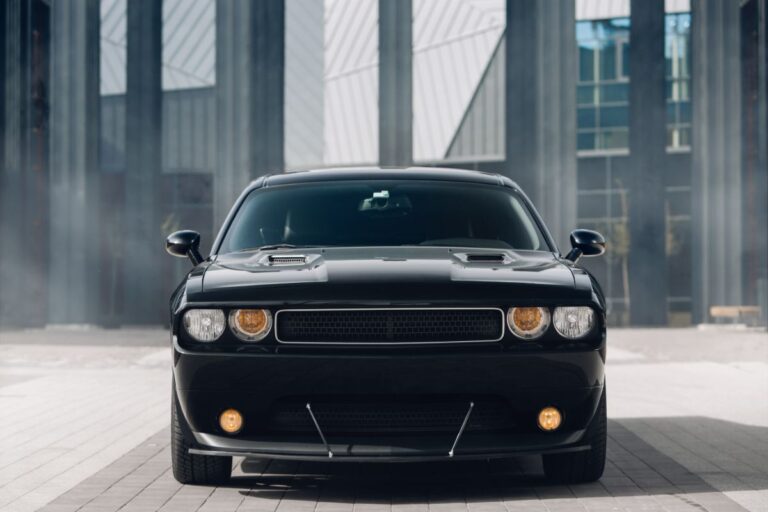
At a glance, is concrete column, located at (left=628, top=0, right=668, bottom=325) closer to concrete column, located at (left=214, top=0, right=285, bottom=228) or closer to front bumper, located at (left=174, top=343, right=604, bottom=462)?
concrete column, located at (left=214, top=0, right=285, bottom=228)

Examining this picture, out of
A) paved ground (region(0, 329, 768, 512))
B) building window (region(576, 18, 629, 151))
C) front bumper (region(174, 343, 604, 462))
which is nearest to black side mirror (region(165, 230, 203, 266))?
paved ground (region(0, 329, 768, 512))

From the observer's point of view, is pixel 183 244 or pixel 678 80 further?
pixel 678 80

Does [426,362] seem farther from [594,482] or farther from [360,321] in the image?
[594,482]

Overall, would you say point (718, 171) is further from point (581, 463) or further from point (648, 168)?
point (581, 463)

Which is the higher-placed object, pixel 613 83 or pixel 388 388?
pixel 613 83

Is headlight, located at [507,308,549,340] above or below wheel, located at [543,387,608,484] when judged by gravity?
above

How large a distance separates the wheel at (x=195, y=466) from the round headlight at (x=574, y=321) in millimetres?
1678

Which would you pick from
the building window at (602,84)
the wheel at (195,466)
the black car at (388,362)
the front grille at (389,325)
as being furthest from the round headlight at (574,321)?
the building window at (602,84)

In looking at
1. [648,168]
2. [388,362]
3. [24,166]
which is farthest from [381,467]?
[24,166]

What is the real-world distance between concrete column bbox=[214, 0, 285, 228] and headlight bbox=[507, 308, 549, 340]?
2340 cm

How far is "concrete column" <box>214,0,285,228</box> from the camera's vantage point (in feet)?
93.7

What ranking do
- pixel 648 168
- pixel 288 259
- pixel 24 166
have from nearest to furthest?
pixel 288 259 < pixel 648 168 < pixel 24 166

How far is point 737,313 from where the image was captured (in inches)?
1039

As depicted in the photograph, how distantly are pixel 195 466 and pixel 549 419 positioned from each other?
168 centimetres
